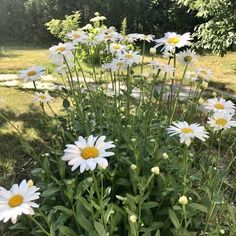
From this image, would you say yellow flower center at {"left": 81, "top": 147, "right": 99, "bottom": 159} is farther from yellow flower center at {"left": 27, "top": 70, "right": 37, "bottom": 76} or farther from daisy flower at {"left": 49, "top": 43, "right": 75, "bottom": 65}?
yellow flower center at {"left": 27, "top": 70, "right": 37, "bottom": 76}

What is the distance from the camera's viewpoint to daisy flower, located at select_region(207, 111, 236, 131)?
214cm

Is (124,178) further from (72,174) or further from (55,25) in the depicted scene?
(55,25)

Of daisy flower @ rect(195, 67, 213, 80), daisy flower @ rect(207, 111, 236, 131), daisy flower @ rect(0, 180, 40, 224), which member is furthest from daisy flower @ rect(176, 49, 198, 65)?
daisy flower @ rect(0, 180, 40, 224)

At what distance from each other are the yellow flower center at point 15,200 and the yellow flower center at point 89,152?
0.30 meters

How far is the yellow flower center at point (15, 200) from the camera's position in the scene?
5.25 feet

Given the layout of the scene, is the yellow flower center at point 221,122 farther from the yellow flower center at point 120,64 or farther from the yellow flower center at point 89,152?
the yellow flower center at point 120,64

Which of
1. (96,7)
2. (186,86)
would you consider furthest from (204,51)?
(186,86)

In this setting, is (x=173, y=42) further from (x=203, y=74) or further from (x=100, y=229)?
(x=100, y=229)

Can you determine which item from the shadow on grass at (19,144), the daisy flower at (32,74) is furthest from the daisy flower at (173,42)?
the shadow on grass at (19,144)

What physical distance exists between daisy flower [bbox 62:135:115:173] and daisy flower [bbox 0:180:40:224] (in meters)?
0.19

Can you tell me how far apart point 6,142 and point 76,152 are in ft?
8.18

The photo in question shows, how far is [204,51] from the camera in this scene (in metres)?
10.0

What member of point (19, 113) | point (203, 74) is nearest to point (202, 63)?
point (19, 113)

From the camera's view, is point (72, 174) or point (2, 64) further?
point (2, 64)
